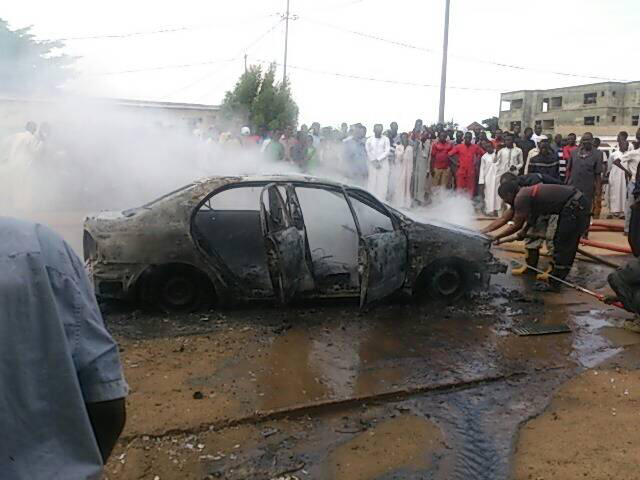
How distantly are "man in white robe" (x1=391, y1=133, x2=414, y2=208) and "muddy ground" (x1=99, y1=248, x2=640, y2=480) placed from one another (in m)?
8.08

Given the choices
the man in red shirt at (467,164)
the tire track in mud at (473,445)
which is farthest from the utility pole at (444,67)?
the tire track in mud at (473,445)

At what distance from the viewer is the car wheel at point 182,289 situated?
5.53 meters

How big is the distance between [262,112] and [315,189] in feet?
84.7

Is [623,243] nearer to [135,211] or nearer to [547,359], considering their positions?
[547,359]

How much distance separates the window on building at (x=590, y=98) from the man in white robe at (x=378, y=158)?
41409mm

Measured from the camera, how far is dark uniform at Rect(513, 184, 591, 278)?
6.90 meters

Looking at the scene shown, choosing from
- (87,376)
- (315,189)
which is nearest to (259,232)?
(315,189)

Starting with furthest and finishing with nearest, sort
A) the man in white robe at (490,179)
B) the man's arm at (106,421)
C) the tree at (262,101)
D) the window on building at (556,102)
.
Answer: the window on building at (556,102) < the tree at (262,101) < the man in white robe at (490,179) < the man's arm at (106,421)

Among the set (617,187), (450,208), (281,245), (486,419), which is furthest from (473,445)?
(617,187)

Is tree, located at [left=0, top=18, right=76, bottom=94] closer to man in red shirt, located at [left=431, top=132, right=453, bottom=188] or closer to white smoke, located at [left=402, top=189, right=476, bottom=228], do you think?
white smoke, located at [left=402, top=189, right=476, bottom=228]

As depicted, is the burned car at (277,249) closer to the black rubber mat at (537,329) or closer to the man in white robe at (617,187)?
the black rubber mat at (537,329)

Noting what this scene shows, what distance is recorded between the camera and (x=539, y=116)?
51.2m

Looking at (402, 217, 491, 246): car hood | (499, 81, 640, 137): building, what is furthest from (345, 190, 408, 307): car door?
(499, 81, 640, 137): building

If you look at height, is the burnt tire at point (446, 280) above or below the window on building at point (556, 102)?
below
